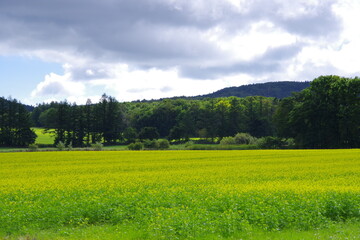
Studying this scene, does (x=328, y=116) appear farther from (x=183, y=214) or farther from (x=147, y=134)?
(x=183, y=214)

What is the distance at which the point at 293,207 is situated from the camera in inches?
600

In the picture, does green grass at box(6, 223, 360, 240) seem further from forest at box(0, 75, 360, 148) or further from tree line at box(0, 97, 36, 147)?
tree line at box(0, 97, 36, 147)

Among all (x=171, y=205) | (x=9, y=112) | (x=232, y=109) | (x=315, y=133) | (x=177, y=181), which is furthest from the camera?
(x=232, y=109)

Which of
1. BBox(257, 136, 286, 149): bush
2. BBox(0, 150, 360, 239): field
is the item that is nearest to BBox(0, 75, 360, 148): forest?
BBox(257, 136, 286, 149): bush

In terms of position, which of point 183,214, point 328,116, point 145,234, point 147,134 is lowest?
point 145,234

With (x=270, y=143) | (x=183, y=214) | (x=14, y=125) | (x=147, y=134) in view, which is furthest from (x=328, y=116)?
(x=14, y=125)

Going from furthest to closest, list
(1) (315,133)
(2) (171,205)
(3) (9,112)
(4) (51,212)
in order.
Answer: (3) (9,112), (1) (315,133), (2) (171,205), (4) (51,212)

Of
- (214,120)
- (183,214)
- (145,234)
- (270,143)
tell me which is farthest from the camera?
(214,120)

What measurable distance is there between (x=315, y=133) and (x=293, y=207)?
71255mm

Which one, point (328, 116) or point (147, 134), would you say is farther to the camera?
point (147, 134)

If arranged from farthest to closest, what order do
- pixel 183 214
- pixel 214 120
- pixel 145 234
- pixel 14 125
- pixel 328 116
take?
1. pixel 214 120
2. pixel 14 125
3. pixel 328 116
4. pixel 183 214
5. pixel 145 234

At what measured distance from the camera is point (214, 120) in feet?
459

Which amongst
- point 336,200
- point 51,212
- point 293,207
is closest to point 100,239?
point 51,212

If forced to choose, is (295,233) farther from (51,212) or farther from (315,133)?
(315,133)
